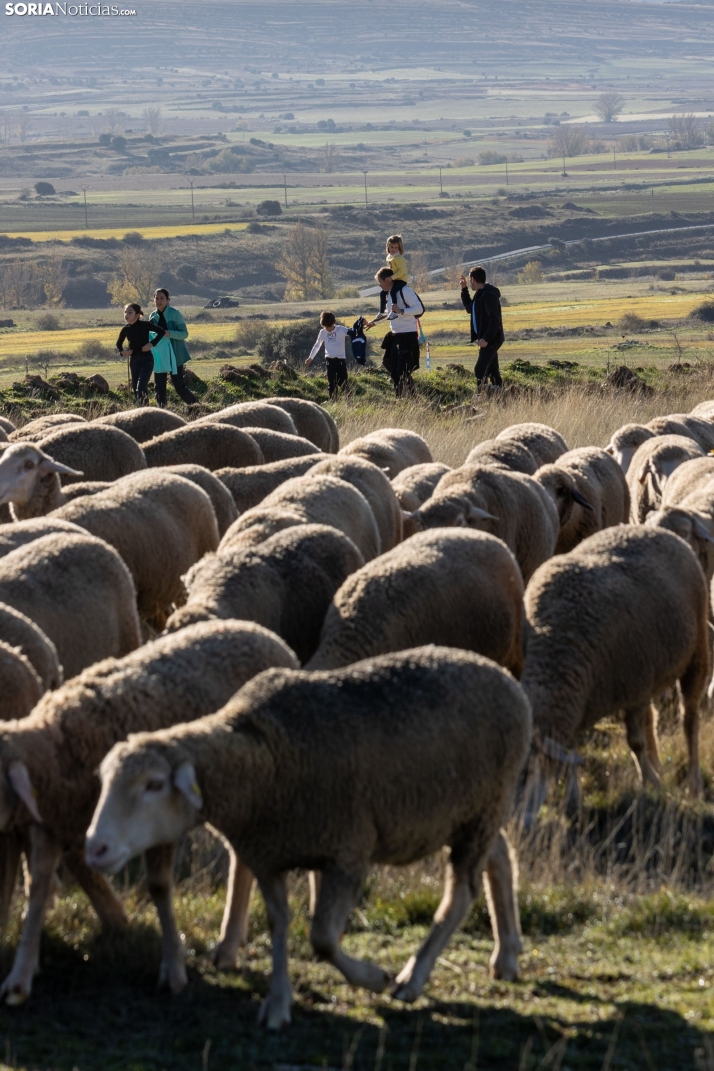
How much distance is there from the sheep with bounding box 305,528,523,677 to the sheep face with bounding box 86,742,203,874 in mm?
1836

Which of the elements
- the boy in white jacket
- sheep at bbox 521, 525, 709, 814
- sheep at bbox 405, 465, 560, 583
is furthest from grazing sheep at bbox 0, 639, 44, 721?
the boy in white jacket

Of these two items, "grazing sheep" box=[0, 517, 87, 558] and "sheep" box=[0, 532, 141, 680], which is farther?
"grazing sheep" box=[0, 517, 87, 558]

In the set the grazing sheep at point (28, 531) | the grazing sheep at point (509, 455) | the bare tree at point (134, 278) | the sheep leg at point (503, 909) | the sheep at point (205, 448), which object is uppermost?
the bare tree at point (134, 278)

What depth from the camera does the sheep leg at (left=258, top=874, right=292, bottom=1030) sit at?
4.52m

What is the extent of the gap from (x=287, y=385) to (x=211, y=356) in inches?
662

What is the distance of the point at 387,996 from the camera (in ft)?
15.6

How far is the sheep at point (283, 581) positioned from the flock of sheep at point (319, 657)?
14mm

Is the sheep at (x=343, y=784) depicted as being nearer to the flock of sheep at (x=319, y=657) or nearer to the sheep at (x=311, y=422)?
the flock of sheep at (x=319, y=657)

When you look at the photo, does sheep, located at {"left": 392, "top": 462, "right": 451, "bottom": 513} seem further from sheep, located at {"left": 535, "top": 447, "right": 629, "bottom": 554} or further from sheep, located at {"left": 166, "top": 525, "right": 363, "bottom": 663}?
sheep, located at {"left": 166, "top": 525, "right": 363, "bottom": 663}

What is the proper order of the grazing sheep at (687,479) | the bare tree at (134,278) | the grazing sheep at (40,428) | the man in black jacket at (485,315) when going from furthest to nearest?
the bare tree at (134,278)
the man in black jacket at (485,315)
the grazing sheep at (40,428)
the grazing sheep at (687,479)

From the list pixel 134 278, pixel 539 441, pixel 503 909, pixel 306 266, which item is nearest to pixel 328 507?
pixel 539 441

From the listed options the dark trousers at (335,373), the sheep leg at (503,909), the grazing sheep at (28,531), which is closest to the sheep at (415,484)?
the grazing sheep at (28,531)

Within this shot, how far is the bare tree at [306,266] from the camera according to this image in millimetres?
91938

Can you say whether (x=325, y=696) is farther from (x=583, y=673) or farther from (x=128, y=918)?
(x=583, y=673)
